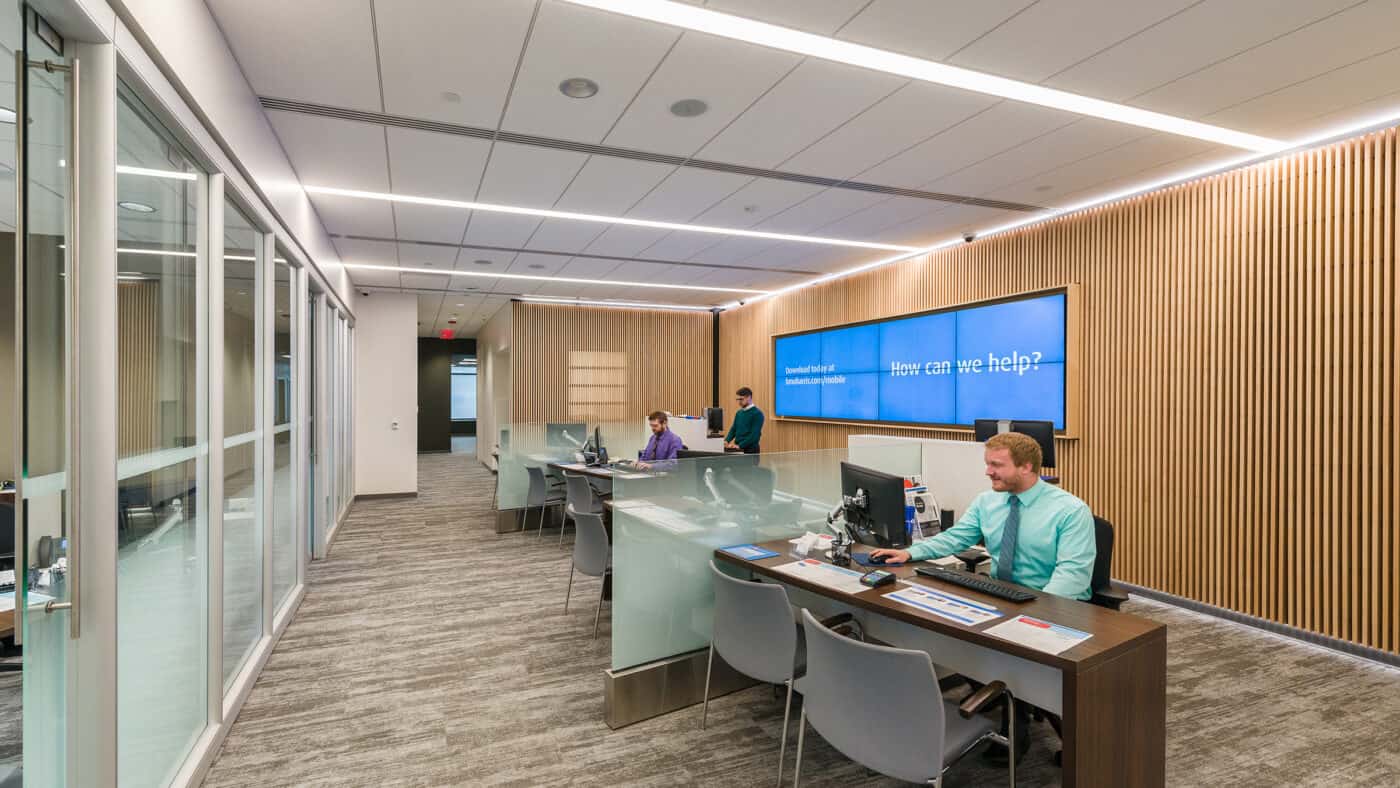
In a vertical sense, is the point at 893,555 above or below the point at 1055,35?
below

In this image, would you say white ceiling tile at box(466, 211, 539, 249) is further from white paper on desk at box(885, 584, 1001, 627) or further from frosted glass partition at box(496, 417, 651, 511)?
white paper on desk at box(885, 584, 1001, 627)

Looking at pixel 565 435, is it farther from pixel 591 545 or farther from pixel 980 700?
pixel 980 700

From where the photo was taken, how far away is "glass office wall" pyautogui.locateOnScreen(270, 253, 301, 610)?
418cm

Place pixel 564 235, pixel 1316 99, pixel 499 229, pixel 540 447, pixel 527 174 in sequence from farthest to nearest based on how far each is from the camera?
1. pixel 540 447
2. pixel 564 235
3. pixel 499 229
4. pixel 527 174
5. pixel 1316 99

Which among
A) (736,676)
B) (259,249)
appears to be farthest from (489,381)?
(736,676)

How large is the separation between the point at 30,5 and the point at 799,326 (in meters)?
8.83

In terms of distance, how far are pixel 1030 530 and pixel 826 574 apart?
941 mm

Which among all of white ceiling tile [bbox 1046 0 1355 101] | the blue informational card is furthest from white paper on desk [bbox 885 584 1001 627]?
white ceiling tile [bbox 1046 0 1355 101]

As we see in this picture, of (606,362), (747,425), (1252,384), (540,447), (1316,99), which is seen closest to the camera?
(1316,99)

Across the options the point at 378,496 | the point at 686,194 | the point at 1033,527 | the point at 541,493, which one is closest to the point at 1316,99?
the point at 1033,527

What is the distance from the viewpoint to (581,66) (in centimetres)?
331

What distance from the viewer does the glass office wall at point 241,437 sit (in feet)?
10.2

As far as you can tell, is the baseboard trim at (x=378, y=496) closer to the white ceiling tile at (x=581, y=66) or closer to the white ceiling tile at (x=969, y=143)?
the white ceiling tile at (x=581, y=66)

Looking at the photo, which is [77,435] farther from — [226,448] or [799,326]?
[799,326]
